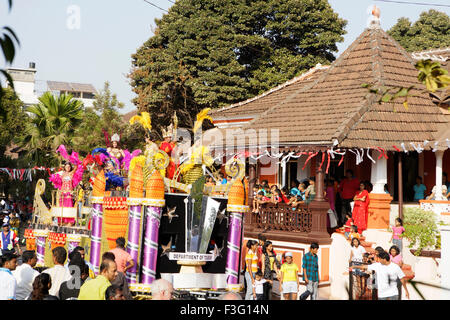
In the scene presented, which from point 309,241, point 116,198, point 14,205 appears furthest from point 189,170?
point 14,205

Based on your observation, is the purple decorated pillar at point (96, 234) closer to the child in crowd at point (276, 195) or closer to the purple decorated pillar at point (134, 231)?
the purple decorated pillar at point (134, 231)

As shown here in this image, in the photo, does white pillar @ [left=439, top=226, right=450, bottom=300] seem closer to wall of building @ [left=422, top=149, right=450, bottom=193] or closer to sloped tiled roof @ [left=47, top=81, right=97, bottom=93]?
wall of building @ [left=422, top=149, right=450, bottom=193]

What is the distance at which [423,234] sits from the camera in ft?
47.4

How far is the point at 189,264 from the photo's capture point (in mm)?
9352

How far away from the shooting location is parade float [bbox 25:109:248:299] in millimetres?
8961

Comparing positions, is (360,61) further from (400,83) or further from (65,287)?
(65,287)

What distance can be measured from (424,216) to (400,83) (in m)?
4.28

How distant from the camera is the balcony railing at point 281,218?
15.2 metres

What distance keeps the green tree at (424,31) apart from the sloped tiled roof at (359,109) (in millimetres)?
20000

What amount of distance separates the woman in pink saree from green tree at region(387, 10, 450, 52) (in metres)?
23.8

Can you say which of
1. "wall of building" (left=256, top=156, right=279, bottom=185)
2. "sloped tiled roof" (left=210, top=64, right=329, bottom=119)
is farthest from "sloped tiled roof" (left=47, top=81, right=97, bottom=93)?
"wall of building" (left=256, top=156, right=279, bottom=185)

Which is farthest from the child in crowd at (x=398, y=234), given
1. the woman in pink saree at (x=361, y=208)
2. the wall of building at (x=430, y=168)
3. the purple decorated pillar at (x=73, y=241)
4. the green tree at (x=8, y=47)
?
the green tree at (x=8, y=47)

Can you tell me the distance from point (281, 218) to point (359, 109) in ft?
12.0
